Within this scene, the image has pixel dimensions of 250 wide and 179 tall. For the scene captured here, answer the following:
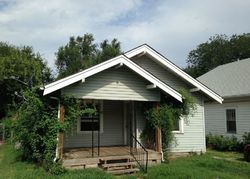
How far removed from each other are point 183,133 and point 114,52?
32.2m

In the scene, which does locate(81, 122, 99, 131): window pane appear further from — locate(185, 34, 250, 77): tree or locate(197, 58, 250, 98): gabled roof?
locate(185, 34, 250, 77): tree

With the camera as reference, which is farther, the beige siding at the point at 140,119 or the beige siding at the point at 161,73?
the beige siding at the point at 161,73

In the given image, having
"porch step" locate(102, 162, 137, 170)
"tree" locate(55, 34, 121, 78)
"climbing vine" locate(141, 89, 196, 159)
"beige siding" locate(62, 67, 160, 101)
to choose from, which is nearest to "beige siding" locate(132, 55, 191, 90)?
"climbing vine" locate(141, 89, 196, 159)

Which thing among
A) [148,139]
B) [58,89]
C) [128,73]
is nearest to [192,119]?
[148,139]

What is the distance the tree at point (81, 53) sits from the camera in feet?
154

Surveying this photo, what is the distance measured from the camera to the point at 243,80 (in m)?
19.4

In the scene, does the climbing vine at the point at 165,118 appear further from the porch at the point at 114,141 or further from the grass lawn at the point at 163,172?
the grass lawn at the point at 163,172

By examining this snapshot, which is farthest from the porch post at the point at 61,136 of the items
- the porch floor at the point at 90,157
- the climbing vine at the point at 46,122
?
the porch floor at the point at 90,157

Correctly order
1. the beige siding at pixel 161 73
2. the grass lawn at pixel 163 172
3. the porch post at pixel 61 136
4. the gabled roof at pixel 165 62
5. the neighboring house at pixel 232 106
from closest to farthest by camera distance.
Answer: the grass lawn at pixel 163 172, the porch post at pixel 61 136, the gabled roof at pixel 165 62, the beige siding at pixel 161 73, the neighboring house at pixel 232 106

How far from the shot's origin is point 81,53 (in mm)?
49562

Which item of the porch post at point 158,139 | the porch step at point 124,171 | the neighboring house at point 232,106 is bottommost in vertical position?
the porch step at point 124,171

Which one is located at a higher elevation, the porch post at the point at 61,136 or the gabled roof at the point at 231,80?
the gabled roof at the point at 231,80

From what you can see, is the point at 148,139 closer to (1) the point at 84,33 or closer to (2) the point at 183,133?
(2) the point at 183,133

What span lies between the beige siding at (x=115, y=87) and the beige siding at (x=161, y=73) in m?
2.91
